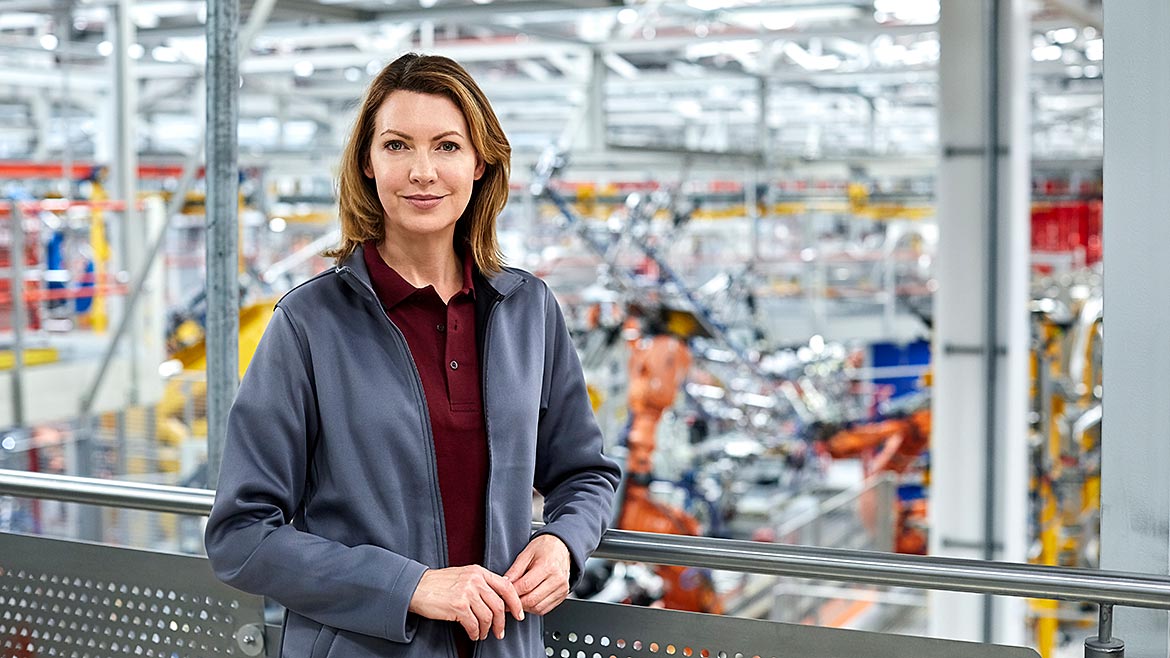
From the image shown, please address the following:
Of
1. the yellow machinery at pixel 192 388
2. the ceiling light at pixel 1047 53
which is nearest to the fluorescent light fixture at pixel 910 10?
the ceiling light at pixel 1047 53

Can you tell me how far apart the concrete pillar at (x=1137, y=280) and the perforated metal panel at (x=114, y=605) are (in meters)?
1.49

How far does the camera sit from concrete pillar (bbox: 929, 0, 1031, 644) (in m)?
5.95

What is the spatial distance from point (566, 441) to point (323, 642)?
0.44 meters

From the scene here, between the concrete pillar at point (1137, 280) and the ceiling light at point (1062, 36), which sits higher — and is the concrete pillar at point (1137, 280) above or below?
below

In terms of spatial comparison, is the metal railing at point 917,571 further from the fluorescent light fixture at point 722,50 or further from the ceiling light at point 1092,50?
the ceiling light at point 1092,50

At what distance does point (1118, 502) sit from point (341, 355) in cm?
135

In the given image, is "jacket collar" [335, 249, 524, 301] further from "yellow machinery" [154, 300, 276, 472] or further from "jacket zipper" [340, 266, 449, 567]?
"yellow machinery" [154, 300, 276, 472]

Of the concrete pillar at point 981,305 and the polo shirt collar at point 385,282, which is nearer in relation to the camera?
the polo shirt collar at point 385,282

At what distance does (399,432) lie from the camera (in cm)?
167

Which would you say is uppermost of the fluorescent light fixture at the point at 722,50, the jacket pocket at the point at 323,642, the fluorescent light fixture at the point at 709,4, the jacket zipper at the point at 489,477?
→ the fluorescent light fixture at the point at 722,50

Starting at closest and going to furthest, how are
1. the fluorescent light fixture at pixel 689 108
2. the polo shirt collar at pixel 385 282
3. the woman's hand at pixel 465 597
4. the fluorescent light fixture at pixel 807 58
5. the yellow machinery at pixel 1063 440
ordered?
the woman's hand at pixel 465 597
the polo shirt collar at pixel 385 282
the yellow machinery at pixel 1063 440
the fluorescent light fixture at pixel 807 58
the fluorescent light fixture at pixel 689 108

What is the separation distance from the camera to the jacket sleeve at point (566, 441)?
1.88 meters

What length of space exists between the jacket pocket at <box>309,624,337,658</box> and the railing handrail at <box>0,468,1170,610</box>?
1.65 ft

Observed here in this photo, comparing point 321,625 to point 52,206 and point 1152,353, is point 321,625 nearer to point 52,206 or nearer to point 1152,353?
point 1152,353
